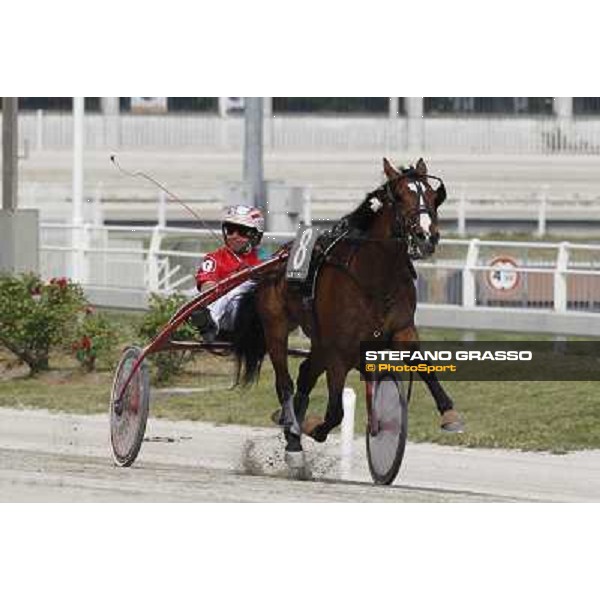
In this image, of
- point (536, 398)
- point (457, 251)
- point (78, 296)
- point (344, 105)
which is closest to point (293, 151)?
point (344, 105)

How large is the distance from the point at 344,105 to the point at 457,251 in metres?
18.2

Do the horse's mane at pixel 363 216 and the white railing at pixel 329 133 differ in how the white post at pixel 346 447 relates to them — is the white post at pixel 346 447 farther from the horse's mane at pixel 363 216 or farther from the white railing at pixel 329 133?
the white railing at pixel 329 133

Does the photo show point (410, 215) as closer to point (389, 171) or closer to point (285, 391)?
point (389, 171)

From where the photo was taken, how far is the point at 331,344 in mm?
12125

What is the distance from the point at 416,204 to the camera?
11.5m

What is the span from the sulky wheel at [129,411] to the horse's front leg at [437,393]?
2270 mm

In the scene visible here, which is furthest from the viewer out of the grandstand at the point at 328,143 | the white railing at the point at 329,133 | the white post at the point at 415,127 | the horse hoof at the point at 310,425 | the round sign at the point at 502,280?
the white railing at the point at 329,133

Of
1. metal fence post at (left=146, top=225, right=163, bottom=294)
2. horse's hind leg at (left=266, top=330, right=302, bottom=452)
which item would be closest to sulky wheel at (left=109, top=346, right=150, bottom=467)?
horse's hind leg at (left=266, top=330, right=302, bottom=452)

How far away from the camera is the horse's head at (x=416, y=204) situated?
37.2ft

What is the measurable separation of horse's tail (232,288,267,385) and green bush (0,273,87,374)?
801 cm

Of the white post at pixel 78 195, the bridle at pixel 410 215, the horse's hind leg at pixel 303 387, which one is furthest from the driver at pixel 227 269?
the white post at pixel 78 195

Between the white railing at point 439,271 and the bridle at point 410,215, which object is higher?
the bridle at point 410,215

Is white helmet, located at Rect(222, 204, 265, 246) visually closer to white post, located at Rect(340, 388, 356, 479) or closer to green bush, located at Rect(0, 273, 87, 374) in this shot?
white post, located at Rect(340, 388, 356, 479)

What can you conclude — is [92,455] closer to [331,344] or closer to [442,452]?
[442,452]
